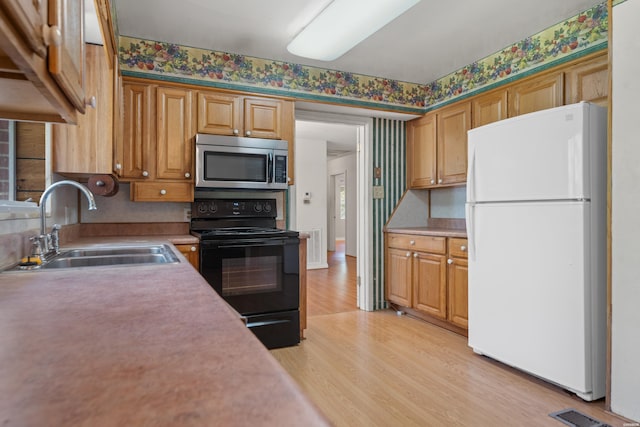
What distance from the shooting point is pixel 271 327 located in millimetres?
2854

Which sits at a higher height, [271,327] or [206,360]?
[206,360]

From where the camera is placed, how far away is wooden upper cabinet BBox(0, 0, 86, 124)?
65 centimetres

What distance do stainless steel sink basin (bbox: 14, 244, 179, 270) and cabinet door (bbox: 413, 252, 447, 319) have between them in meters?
2.13

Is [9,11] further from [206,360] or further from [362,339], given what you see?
[362,339]

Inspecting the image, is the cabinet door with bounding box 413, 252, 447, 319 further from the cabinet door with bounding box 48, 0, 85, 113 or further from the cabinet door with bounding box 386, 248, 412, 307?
the cabinet door with bounding box 48, 0, 85, 113

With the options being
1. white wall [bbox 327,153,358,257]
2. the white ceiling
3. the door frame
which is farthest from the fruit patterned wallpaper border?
white wall [bbox 327,153,358,257]

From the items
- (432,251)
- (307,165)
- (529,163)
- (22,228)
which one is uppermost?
(307,165)

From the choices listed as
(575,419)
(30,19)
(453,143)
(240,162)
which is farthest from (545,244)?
(30,19)

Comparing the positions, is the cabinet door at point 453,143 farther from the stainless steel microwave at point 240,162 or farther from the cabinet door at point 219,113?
the cabinet door at point 219,113

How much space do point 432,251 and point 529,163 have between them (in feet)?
4.04

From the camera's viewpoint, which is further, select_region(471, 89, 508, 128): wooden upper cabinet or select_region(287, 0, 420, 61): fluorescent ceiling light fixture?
select_region(471, 89, 508, 128): wooden upper cabinet

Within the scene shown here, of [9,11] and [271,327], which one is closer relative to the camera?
[9,11]

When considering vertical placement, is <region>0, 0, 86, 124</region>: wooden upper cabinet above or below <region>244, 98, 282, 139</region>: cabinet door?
below

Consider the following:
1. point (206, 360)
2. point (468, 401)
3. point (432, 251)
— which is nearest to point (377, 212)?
point (432, 251)
